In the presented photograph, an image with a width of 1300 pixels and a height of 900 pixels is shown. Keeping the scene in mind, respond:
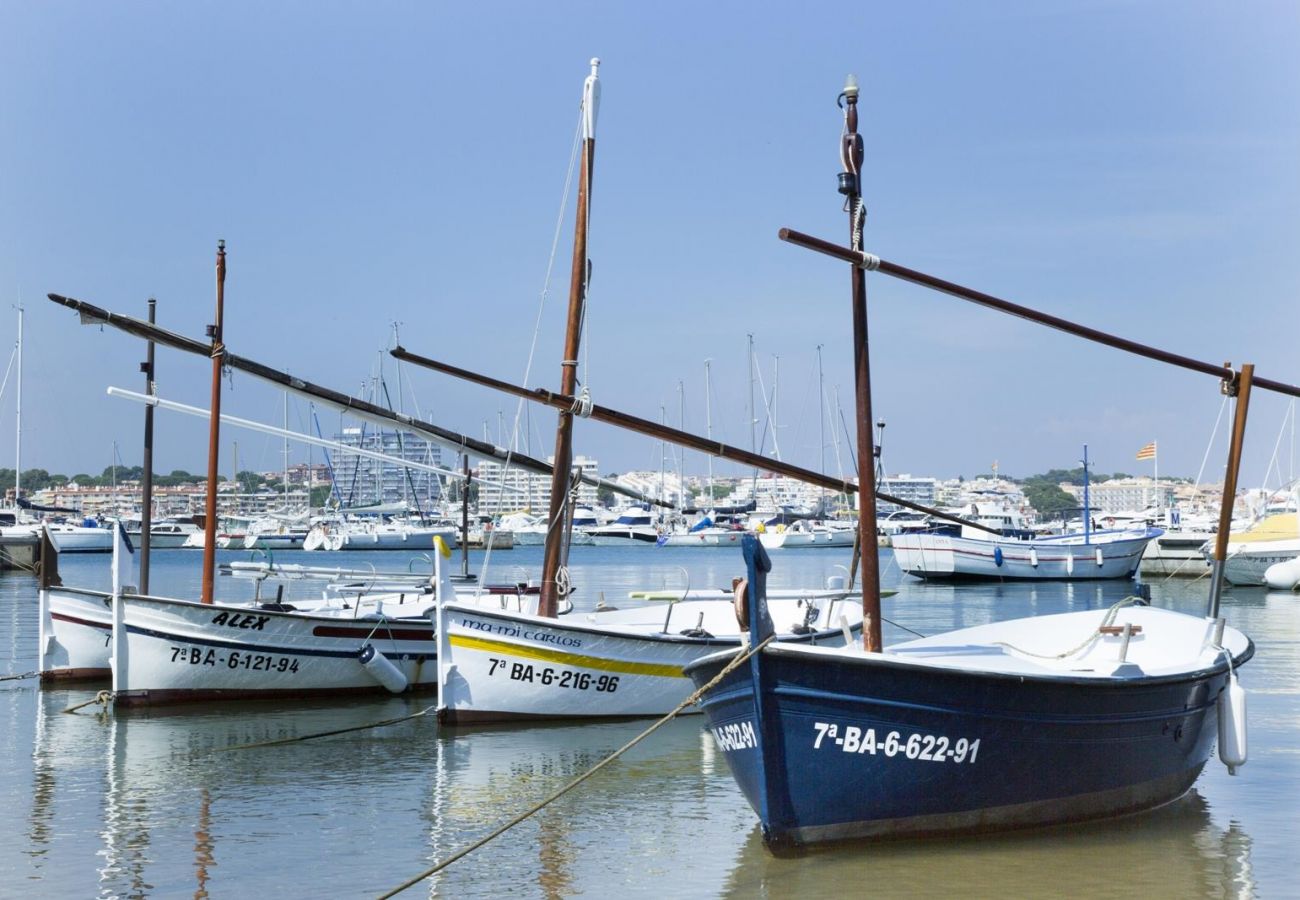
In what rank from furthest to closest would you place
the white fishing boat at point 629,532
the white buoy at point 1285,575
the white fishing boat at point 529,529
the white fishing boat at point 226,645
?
the white fishing boat at point 529,529 < the white fishing boat at point 629,532 < the white buoy at point 1285,575 < the white fishing boat at point 226,645

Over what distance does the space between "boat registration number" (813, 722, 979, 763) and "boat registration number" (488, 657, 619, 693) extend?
886 cm

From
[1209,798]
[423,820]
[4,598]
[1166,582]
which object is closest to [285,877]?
[423,820]

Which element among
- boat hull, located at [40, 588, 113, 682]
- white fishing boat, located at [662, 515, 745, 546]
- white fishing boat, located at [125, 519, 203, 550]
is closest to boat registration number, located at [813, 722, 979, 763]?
boat hull, located at [40, 588, 113, 682]

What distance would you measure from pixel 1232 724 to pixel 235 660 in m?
15.2

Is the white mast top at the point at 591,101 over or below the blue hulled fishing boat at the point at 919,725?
over

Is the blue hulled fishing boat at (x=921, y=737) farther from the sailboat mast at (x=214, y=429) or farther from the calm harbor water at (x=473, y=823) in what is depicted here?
the sailboat mast at (x=214, y=429)

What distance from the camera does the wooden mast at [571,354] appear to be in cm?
2173

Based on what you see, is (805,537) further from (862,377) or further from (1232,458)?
(862,377)

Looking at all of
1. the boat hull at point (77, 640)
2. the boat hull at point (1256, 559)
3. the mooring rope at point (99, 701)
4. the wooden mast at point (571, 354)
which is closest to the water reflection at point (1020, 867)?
the wooden mast at point (571, 354)

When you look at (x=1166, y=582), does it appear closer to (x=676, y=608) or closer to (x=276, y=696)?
(x=676, y=608)

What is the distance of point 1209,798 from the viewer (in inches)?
629

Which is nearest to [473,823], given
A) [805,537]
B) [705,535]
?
[805,537]

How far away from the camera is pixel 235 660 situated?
2342cm

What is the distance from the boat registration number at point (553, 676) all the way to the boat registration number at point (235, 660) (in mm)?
5168
